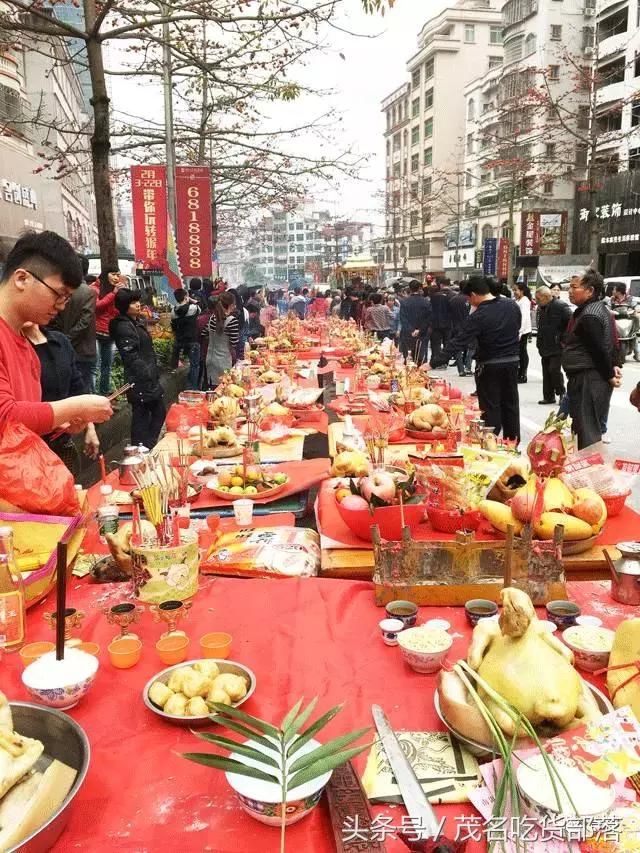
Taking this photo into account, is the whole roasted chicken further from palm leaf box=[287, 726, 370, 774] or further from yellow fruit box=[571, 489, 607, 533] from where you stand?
yellow fruit box=[571, 489, 607, 533]

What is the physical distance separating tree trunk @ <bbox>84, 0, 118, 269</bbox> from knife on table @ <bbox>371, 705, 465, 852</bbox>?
7.06m

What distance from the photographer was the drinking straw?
4.41 ft

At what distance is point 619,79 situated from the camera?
88.2ft

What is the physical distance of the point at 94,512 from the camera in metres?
2.49

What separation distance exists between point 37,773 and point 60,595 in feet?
1.12

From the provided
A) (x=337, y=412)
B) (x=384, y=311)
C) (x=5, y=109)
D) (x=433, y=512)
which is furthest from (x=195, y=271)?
(x=433, y=512)

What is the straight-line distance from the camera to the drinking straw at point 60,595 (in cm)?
134

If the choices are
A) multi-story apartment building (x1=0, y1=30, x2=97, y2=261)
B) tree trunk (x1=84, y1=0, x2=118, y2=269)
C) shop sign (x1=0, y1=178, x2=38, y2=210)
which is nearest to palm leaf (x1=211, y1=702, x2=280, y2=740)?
tree trunk (x1=84, y1=0, x2=118, y2=269)

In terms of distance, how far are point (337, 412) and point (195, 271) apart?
20.8ft

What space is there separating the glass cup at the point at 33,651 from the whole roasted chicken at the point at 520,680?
982 millimetres

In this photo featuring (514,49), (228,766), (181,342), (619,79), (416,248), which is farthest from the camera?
(416,248)

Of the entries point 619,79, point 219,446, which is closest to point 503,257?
point 619,79

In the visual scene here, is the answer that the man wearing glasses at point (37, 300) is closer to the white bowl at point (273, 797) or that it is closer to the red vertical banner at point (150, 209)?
the white bowl at point (273, 797)

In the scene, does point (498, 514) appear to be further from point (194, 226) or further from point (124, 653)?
point (194, 226)
